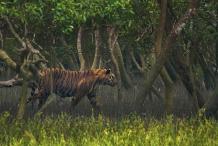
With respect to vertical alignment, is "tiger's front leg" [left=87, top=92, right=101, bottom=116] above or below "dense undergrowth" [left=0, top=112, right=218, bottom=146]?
below

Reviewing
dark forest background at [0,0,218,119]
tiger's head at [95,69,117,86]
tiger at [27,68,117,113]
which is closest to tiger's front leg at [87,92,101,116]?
tiger at [27,68,117,113]

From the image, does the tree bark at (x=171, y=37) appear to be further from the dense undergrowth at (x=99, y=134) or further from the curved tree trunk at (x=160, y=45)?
the dense undergrowth at (x=99, y=134)

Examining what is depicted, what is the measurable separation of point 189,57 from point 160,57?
3681mm

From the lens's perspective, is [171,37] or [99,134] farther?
[171,37]

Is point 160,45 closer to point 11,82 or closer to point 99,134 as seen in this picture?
point 11,82

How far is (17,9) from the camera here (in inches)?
487

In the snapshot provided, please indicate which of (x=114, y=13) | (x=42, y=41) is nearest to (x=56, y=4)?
(x=114, y=13)

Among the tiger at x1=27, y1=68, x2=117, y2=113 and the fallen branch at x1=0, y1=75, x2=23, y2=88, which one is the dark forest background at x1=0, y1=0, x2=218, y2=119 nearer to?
the fallen branch at x1=0, y1=75, x2=23, y2=88

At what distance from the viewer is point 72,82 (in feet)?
61.2

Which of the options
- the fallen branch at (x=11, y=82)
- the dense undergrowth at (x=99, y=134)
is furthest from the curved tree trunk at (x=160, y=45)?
the fallen branch at (x=11, y=82)

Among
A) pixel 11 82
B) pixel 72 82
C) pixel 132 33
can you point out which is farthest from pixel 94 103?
pixel 11 82

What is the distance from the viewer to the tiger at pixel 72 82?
18203mm

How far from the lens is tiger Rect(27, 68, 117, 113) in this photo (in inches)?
717

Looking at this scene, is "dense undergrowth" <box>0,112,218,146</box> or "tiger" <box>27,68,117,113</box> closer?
"dense undergrowth" <box>0,112,218,146</box>
